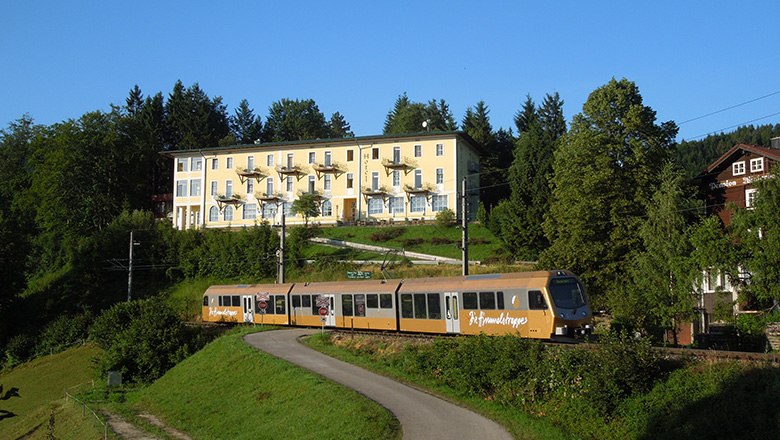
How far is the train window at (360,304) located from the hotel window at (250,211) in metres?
46.2

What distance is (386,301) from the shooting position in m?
33.6

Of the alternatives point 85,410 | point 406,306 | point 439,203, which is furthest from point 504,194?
point 85,410

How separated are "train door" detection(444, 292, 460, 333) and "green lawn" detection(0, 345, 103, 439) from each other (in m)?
13.7

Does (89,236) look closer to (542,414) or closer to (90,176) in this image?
(90,176)

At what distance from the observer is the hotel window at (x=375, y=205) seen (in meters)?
75.5

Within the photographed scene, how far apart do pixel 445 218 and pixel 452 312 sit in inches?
1535

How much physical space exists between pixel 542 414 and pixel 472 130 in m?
80.8

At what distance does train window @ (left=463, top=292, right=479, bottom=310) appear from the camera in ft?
94.1

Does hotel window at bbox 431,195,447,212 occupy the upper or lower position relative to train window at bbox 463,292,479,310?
upper

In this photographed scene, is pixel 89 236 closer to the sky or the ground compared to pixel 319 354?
closer to the sky

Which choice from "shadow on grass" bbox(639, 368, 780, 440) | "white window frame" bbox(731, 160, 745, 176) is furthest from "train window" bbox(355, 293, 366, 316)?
"white window frame" bbox(731, 160, 745, 176)

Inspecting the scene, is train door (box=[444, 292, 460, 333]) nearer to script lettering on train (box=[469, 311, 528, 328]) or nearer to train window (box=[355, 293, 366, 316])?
script lettering on train (box=[469, 311, 528, 328])

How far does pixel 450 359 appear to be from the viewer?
74.2 ft

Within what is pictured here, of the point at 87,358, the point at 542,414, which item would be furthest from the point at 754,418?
A: the point at 87,358
